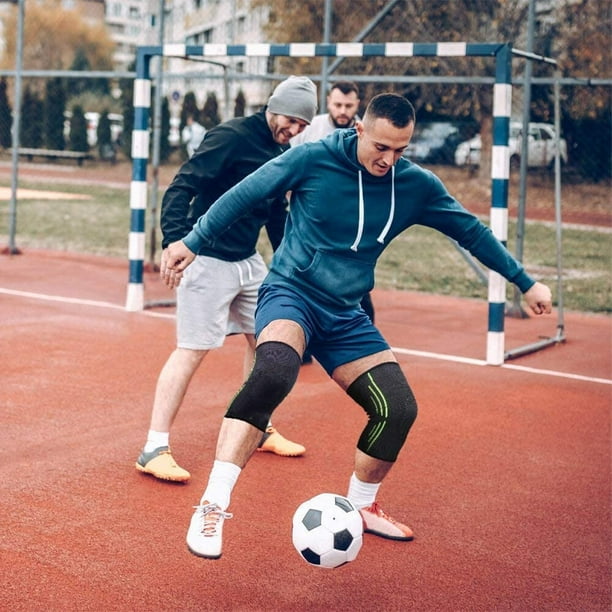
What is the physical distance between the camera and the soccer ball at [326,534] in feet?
12.9

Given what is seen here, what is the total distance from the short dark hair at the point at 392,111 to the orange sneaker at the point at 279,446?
7.20 ft

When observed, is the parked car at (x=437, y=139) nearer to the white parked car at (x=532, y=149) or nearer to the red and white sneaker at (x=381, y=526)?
the white parked car at (x=532, y=149)

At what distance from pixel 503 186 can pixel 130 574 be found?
17.4 feet

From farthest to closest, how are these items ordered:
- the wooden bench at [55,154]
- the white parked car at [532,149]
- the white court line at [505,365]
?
the wooden bench at [55,154] → the white parked car at [532,149] → the white court line at [505,365]

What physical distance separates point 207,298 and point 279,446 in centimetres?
94

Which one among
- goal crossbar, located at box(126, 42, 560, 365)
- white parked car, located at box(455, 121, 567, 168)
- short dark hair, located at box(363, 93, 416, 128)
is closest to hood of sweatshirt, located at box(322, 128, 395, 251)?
short dark hair, located at box(363, 93, 416, 128)

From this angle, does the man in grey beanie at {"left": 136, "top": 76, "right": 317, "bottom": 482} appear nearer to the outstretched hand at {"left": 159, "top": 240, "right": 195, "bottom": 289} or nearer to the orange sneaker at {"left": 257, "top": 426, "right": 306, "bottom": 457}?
the orange sneaker at {"left": 257, "top": 426, "right": 306, "bottom": 457}

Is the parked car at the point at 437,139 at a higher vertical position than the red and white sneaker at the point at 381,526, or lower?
higher

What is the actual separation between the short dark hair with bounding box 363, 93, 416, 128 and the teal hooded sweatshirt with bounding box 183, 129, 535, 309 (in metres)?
0.18

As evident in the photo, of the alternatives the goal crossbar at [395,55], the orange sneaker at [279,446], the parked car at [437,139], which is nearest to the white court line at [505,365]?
the goal crossbar at [395,55]

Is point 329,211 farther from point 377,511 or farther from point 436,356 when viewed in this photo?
point 436,356

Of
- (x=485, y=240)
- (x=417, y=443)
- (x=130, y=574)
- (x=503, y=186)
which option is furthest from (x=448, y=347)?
(x=130, y=574)

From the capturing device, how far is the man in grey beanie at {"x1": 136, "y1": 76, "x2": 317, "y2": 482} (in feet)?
17.2

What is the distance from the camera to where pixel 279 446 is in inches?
228
